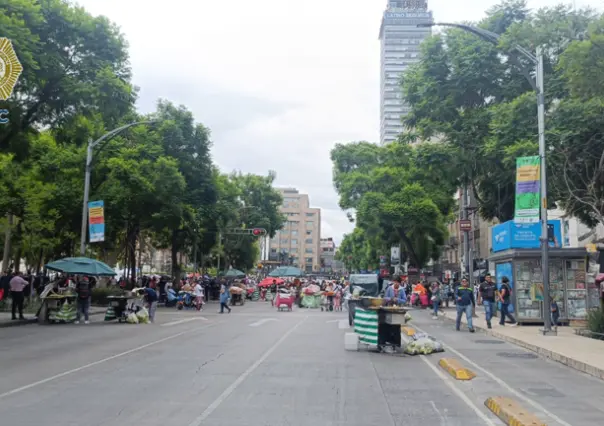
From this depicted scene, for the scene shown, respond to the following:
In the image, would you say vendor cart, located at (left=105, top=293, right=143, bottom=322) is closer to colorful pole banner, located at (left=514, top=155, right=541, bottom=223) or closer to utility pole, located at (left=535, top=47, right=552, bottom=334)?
colorful pole banner, located at (left=514, top=155, right=541, bottom=223)

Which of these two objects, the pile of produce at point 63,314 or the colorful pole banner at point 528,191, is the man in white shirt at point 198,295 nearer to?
the pile of produce at point 63,314

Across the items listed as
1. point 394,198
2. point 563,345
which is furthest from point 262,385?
point 394,198

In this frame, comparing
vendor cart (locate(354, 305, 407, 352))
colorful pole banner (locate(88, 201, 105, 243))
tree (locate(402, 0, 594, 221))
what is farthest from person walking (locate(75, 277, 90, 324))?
tree (locate(402, 0, 594, 221))

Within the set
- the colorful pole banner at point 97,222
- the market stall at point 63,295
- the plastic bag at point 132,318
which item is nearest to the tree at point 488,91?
the plastic bag at point 132,318

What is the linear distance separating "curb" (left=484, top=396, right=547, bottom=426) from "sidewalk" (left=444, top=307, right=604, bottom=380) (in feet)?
13.8

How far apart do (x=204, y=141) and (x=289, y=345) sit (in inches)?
1212

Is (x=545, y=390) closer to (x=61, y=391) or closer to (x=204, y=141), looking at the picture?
(x=61, y=391)

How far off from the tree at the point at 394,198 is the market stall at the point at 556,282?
20.9 metres

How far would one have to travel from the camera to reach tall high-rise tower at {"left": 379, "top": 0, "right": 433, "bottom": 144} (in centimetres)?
16338

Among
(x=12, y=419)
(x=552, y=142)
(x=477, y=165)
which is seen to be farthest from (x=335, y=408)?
(x=477, y=165)

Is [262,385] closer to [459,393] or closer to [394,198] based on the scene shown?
[459,393]

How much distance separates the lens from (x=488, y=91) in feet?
103

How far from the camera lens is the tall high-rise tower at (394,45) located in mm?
163375

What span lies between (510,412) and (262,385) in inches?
155
